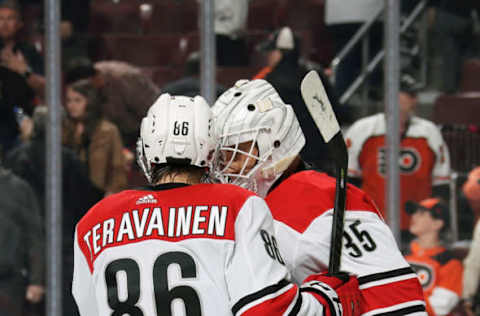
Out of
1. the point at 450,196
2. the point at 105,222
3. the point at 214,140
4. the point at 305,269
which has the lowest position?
the point at 450,196

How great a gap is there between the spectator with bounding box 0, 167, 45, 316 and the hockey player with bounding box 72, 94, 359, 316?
3043 mm

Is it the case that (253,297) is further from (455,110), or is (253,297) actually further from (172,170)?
(455,110)

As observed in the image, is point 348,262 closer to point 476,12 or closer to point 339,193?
point 339,193

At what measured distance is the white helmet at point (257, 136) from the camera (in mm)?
2967

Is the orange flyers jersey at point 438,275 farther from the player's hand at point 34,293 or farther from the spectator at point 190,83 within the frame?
the player's hand at point 34,293

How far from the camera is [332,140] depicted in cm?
304

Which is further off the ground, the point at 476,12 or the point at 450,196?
the point at 476,12

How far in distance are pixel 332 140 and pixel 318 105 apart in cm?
13

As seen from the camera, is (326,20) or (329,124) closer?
(329,124)

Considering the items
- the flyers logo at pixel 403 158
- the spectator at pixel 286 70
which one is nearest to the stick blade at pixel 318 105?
the spectator at pixel 286 70

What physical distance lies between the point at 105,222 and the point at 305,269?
1.95ft

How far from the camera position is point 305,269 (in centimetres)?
283

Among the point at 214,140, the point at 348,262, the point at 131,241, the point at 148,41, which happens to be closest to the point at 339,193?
the point at 348,262

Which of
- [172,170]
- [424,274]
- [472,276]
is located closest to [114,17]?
[424,274]
